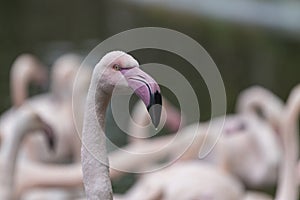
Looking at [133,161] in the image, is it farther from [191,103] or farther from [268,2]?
[268,2]

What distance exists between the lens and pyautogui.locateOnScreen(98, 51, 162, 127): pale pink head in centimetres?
197

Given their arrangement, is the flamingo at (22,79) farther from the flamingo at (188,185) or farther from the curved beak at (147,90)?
the curved beak at (147,90)

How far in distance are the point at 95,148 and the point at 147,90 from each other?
246mm

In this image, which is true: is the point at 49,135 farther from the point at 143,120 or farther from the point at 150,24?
the point at 150,24

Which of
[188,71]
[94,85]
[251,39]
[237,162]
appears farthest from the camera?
[251,39]

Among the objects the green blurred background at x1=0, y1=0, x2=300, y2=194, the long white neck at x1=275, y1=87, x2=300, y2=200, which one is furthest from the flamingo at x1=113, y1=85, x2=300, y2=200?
the green blurred background at x1=0, y1=0, x2=300, y2=194

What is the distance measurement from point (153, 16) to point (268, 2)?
→ 1.99 meters

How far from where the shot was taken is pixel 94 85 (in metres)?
2.13

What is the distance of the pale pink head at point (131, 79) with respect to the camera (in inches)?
77.4

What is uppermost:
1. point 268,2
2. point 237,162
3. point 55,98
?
point 268,2

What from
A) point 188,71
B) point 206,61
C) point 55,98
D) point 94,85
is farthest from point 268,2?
point 94,85

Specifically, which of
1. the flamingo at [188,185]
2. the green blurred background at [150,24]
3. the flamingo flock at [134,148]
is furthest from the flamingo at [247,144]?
the green blurred background at [150,24]

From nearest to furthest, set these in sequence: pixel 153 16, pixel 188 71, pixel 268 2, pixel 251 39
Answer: pixel 188 71 → pixel 251 39 → pixel 268 2 → pixel 153 16

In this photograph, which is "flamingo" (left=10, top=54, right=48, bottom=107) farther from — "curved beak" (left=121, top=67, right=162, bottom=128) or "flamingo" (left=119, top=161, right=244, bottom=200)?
"curved beak" (left=121, top=67, right=162, bottom=128)
